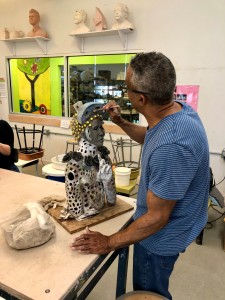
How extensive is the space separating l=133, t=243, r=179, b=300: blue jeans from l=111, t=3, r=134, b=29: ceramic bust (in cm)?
290

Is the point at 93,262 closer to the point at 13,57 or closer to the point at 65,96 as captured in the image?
the point at 65,96

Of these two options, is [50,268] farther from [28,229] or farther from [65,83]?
[65,83]

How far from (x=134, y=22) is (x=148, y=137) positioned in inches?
111

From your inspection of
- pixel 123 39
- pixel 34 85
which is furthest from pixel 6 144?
pixel 34 85

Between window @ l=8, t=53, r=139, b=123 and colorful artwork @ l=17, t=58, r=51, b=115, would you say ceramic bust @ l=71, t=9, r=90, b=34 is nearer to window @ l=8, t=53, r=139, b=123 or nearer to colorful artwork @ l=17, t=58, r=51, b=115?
window @ l=8, t=53, r=139, b=123

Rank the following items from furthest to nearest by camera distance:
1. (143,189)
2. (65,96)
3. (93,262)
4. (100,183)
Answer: (65,96)
(100,183)
(143,189)
(93,262)

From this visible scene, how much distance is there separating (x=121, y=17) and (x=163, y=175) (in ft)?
9.57

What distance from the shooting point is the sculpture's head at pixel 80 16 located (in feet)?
11.1

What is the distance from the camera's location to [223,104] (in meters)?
2.97

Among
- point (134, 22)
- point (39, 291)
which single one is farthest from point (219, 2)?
point (39, 291)

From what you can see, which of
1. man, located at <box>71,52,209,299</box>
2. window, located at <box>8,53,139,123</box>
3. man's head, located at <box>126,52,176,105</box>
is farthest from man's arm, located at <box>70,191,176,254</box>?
window, located at <box>8,53,139,123</box>

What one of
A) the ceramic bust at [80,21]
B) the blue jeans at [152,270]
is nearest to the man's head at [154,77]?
the blue jeans at [152,270]

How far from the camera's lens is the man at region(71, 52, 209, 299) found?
0.85m

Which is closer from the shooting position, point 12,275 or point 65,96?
point 12,275
